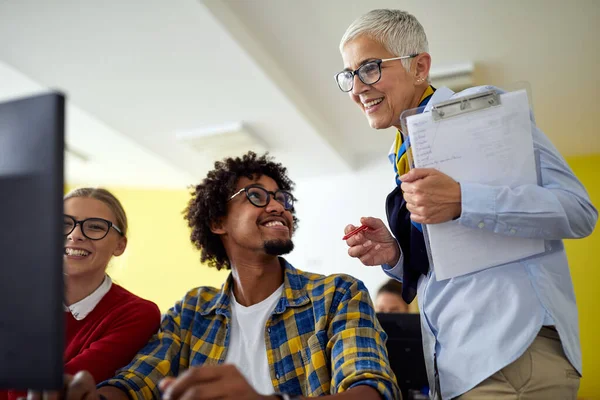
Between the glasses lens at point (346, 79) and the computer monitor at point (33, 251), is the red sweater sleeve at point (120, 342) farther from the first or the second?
the glasses lens at point (346, 79)

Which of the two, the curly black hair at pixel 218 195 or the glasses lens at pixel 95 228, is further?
the curly black hair at pixel 218 195

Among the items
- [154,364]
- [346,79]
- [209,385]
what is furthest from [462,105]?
[154,364]

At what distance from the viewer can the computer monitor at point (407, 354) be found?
5.66 ft

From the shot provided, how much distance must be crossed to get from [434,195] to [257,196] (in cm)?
90

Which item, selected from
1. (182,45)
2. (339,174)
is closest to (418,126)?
(182,45)

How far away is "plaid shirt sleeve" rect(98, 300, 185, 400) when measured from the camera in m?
1.39

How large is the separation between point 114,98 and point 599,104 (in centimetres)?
403

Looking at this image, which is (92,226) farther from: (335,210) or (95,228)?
(335,210)

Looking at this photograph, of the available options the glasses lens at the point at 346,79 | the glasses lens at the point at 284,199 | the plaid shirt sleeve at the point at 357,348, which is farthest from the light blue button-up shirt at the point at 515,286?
the glasses lens at the point at 284,199

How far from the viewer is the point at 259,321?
1659mm

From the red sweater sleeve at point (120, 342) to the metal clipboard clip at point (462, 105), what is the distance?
1045mm

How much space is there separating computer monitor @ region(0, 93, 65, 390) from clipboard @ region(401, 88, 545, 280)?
759 millimetres

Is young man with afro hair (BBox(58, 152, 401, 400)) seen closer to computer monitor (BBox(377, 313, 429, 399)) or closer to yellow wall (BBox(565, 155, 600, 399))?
computer monitor (BBox(377, 313, 429, 399))

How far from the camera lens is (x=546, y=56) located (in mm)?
3869
